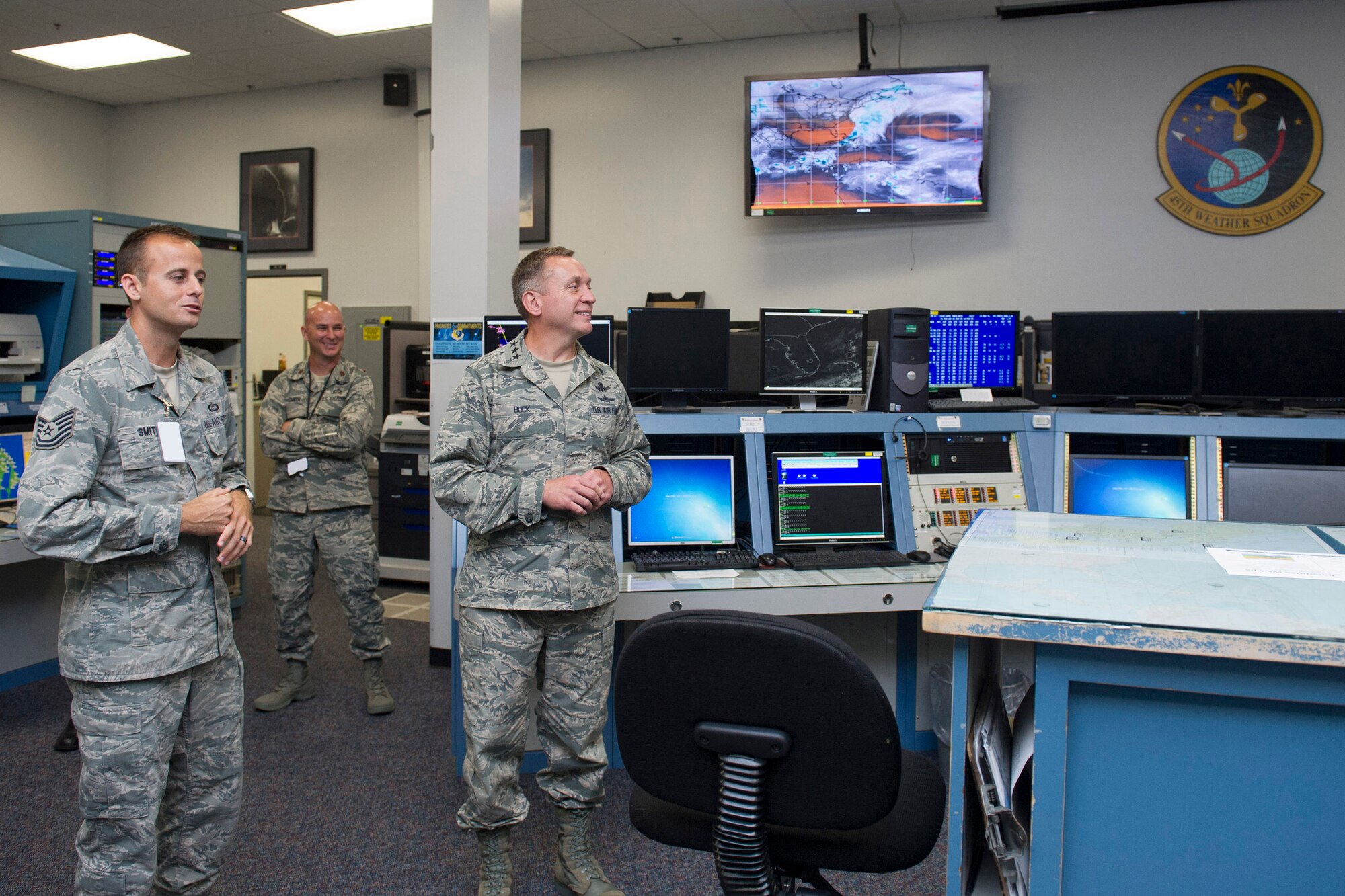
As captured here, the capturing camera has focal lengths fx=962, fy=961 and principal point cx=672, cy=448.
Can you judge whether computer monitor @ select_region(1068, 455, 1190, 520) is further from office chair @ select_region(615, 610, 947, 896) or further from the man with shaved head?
the man with shaved head

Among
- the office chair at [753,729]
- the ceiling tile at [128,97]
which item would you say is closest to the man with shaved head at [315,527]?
the office chair at [753,729]

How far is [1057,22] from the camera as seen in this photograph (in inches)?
204

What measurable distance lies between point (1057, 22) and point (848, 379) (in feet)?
10.5

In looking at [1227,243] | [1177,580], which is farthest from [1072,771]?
[1227,243]

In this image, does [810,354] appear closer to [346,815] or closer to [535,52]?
[346,815]

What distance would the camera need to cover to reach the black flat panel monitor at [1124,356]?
3.24 metres

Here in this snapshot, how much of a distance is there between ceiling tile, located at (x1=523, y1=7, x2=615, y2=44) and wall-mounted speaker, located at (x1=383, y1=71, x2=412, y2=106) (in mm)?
1181

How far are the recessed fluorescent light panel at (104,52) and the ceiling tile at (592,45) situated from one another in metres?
2.49

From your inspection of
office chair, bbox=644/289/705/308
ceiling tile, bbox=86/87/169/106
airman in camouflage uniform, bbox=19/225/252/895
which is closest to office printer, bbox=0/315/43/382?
airman in camouflage uniform, bbox=19/225/252/895

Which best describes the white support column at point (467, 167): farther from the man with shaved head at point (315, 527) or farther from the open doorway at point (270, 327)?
the open doorway at point (270, 327)

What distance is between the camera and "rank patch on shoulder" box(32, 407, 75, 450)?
1.67 metres

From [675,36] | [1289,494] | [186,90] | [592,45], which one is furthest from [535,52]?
[1289,494]

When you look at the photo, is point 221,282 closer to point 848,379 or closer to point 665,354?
point 665,354

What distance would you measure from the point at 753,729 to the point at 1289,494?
2258mm
